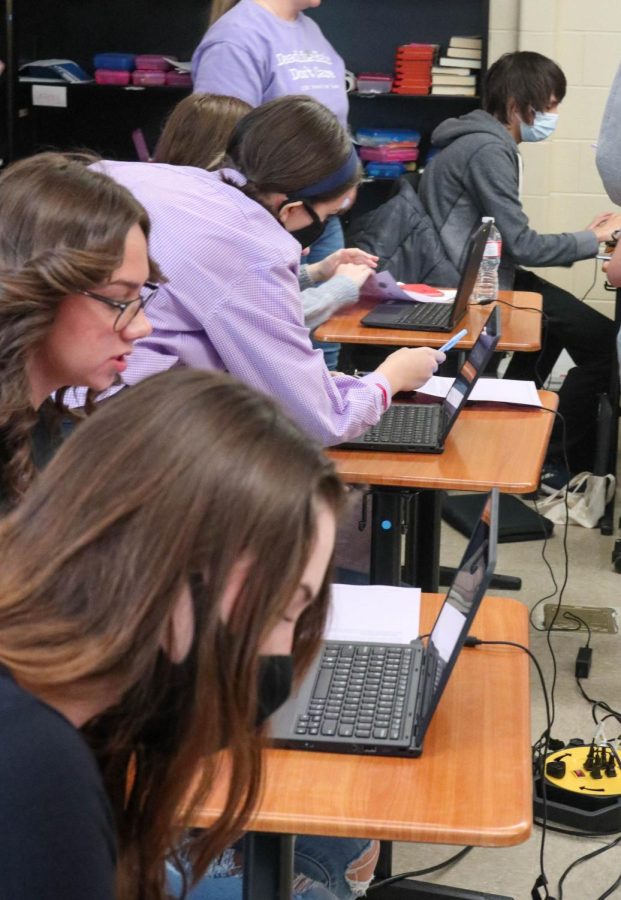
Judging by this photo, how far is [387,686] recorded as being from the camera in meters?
1.50

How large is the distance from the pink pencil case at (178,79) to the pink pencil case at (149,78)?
20 mm

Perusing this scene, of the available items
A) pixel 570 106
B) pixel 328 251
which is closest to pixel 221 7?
pixel 328 251

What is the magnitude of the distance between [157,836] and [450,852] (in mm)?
1439

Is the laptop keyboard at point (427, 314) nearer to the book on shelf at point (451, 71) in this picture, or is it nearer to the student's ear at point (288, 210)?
the student's ear at point (288, 210)

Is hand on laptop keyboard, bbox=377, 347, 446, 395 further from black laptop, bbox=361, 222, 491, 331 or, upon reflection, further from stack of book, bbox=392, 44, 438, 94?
stack of book, bbox=392, 44, 438, 94

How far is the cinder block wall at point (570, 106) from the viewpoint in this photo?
16.1 ft

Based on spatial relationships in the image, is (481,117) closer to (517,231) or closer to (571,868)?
(517,231)

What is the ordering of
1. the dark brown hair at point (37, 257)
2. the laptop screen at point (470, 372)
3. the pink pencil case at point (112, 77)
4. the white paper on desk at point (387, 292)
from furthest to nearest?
the pink pencil case at point (112, 77) < the white paper on desk at point (387, 292) < the laptop screen at point (470, 372) < the dark brown hair at point (37, 257)

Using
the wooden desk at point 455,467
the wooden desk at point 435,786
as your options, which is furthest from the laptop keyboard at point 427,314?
the wooden desk at point 435,786

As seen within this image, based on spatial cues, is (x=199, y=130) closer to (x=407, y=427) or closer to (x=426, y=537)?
(x=407, y=427)

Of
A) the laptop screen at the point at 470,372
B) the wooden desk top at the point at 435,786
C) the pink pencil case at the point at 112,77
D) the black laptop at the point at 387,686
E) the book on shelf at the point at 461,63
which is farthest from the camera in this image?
the pink pencil case at the point at 112,77

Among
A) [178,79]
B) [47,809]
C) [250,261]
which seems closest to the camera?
[47,809]

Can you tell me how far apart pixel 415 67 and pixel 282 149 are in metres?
2.95

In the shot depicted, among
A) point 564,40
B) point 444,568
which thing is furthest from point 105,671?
point 564,40
